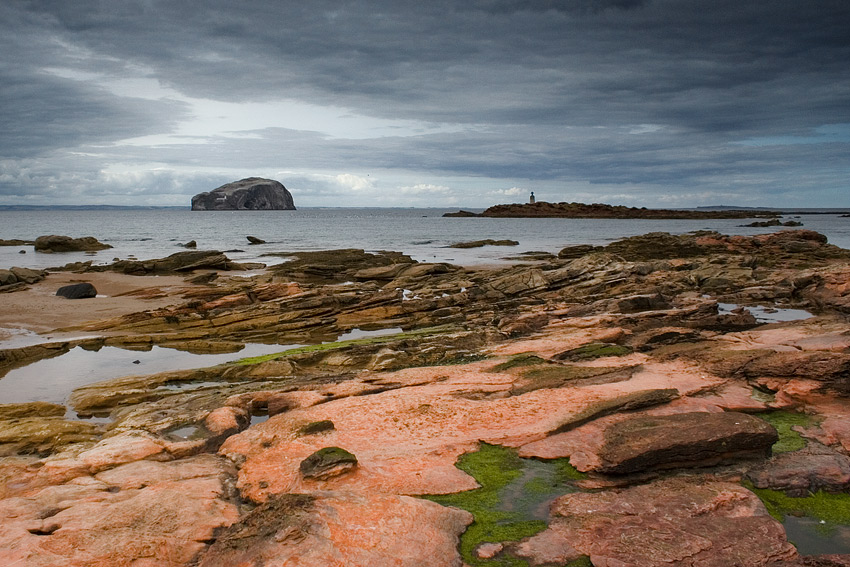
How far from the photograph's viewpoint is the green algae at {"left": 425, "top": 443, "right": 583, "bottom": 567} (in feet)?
28.0

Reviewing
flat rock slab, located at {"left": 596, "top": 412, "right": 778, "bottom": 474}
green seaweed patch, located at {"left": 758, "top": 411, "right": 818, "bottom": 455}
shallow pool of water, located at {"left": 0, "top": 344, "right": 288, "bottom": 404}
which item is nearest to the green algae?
flat rock slab, located at {"left": 596, "top": 412, "right": 778, "bottom": 474}

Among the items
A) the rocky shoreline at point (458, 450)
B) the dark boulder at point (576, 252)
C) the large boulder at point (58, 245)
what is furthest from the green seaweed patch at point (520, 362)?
the large boulder at point (58, 245)

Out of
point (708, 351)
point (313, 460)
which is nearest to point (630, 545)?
point (313, 460)

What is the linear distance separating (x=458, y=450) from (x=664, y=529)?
4.17 m

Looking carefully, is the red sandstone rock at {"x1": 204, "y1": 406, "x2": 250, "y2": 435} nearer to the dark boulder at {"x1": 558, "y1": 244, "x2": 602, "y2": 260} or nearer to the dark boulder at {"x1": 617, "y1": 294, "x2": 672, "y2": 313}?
the dark boulder at {"x1": 617, "y1": 294, "x2": 672, "y2": 313}

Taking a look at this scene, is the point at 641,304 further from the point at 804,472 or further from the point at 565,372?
the point at 804,472

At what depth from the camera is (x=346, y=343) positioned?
71.8 feet

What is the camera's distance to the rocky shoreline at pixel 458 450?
26.2ft

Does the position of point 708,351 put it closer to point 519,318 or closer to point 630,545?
point 519,318

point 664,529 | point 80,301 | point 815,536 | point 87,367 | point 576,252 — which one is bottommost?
point 87,367

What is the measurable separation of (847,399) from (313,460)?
39.1 feet

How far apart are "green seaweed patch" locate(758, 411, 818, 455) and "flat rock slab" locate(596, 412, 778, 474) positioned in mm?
770

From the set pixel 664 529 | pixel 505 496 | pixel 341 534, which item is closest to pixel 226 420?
pixel 341 534

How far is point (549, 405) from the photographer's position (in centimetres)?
1332
